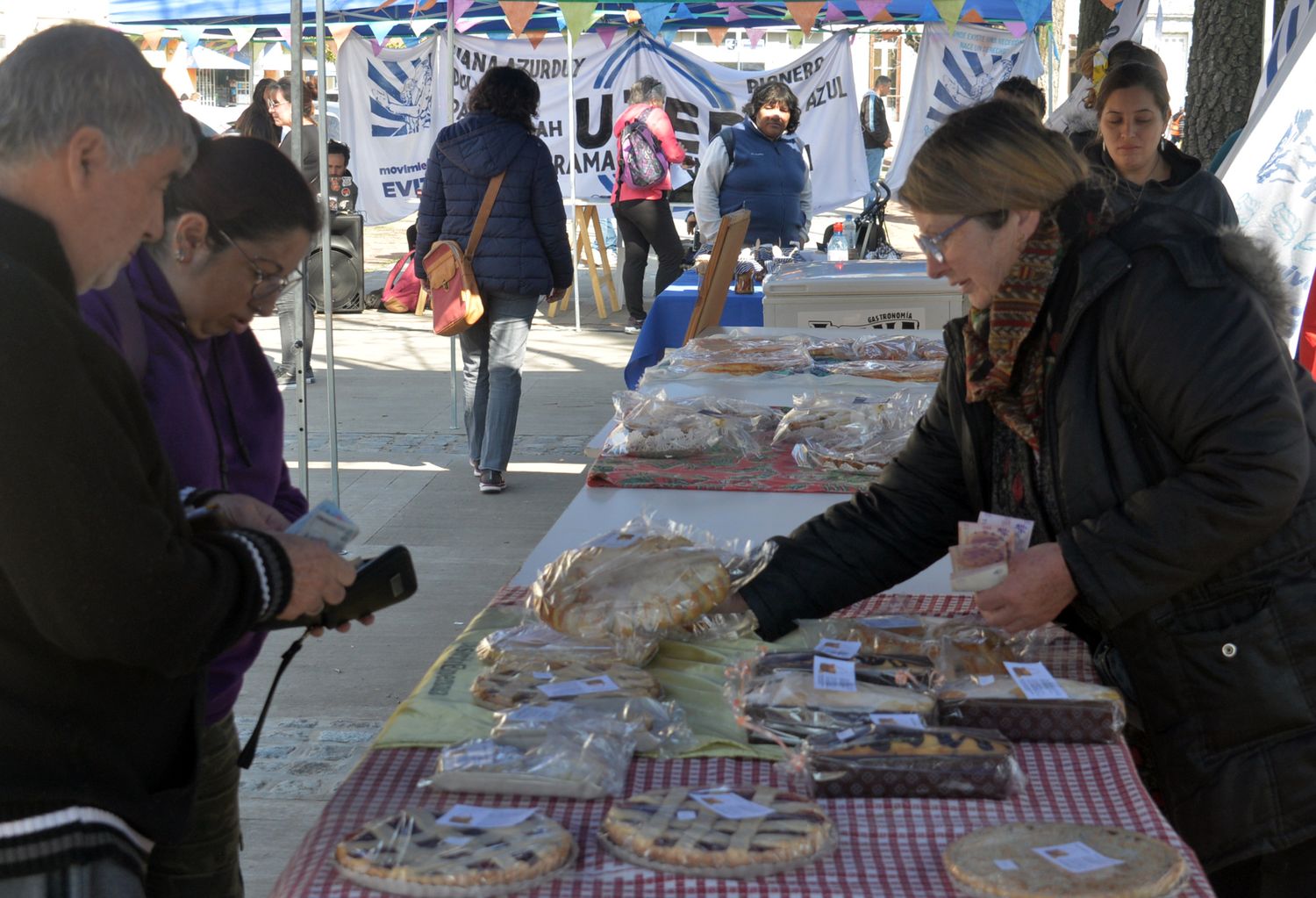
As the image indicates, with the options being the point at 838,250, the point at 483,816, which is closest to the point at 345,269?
the point at 838,250

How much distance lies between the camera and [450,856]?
139cm

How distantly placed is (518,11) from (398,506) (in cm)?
380

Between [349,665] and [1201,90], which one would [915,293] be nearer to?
[1201,90]

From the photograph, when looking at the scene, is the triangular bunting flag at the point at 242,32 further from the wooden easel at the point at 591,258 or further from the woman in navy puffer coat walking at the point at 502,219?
the woman in navy puffer coat walking at the point at 502,219

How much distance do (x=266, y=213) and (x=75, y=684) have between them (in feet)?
2.46

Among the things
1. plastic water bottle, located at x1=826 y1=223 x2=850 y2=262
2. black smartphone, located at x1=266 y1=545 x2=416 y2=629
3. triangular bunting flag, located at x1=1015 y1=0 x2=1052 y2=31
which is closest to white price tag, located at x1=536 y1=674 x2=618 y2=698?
black smartphone, located at x1=266 y1=545 x2=416 y2=629

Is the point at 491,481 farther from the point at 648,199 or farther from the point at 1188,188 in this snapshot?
the point at 648,199

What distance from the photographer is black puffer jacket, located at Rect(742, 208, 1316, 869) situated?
1782 mm

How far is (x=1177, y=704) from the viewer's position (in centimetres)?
187

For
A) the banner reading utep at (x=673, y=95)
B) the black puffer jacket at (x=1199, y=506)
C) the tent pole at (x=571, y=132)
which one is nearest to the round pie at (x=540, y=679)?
the black puffer jacket at (x=1199, y=506)

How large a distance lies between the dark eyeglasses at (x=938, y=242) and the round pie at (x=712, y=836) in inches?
34.3

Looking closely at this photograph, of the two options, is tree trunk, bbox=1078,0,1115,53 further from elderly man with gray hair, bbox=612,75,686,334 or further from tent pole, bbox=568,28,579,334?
tent pole, bbox=568,28,579,334

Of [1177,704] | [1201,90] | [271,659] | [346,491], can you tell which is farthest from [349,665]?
[1201,90]

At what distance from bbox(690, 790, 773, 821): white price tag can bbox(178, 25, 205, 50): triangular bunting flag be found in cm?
1328
